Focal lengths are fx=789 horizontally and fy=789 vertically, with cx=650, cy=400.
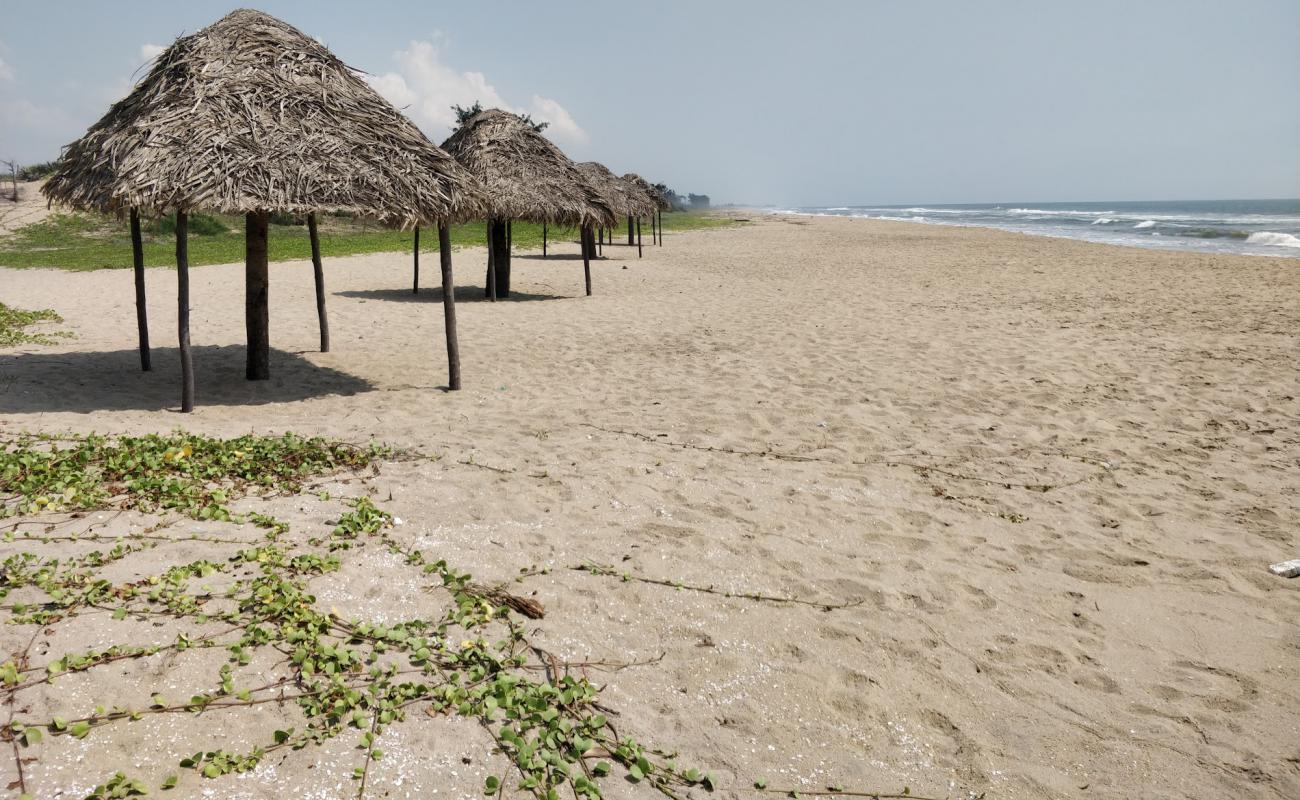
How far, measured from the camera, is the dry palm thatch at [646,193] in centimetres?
2361

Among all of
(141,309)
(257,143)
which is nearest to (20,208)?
(141,309)

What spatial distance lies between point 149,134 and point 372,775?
5.96m

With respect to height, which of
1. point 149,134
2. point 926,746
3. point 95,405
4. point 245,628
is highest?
point 149,134

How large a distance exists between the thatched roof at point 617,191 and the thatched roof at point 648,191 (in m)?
1.28

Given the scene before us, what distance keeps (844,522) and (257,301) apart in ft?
20.4

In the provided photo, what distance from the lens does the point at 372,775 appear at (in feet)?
8.57

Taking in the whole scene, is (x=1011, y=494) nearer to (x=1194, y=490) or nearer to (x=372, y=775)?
(x=1194, y=490)

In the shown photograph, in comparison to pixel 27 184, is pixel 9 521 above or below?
below

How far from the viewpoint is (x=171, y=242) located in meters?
24.7

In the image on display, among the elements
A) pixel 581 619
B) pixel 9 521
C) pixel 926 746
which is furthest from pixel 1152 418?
pixel 9 521

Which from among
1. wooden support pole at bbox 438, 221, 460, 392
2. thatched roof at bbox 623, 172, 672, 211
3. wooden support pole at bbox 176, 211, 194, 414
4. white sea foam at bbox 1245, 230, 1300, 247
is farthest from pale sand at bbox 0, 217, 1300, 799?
white sea foam at bbox 1245, 230, 1300, 247

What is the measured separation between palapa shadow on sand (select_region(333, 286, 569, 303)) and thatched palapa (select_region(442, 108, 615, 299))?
1087 millimetres

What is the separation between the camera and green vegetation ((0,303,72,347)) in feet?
30.9

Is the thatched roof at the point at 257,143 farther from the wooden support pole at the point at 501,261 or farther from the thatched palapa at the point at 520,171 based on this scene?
the wooden support pole at the point at 501,261
